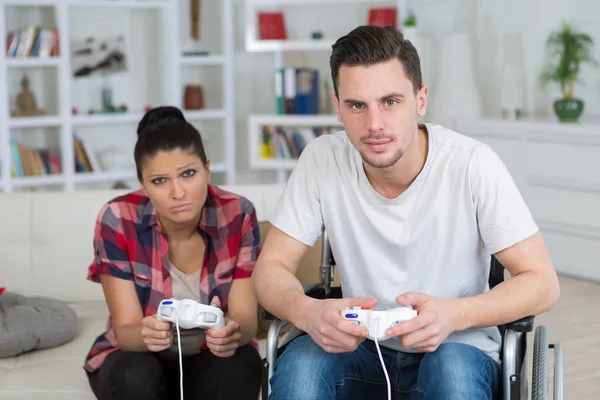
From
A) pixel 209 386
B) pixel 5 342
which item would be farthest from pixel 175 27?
pixel 209 386

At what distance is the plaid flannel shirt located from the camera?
89.0 inches

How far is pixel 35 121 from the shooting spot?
17.8 feet

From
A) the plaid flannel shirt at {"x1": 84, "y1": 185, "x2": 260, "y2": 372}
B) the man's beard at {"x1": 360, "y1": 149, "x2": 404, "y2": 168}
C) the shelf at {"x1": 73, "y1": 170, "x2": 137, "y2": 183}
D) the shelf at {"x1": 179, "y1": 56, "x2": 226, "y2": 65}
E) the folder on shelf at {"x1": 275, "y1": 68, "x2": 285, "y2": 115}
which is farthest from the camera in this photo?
the shelf at {"x1": 179, "y1": 56, "x2": 226, "y2": 65}

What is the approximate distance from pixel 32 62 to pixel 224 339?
370 cm

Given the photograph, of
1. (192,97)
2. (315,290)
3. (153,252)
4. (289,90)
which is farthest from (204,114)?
(315,290)

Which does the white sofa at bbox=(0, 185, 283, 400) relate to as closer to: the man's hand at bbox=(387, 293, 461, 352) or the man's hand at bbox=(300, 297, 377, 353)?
the man's hand at bbox=(300, 297, 377, 353)

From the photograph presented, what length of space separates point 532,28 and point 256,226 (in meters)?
3.63

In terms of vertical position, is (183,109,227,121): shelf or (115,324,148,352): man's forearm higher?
(183,109,227,121): shelf

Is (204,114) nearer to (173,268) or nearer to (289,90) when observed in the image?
(289,90)

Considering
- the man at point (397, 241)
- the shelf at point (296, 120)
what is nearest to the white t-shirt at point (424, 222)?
the man at point (397, 241)

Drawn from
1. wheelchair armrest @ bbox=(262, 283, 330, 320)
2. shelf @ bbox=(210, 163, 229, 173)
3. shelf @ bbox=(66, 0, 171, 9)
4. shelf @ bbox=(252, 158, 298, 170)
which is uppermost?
shelf @ bbox=(66, 0, 171, 9)

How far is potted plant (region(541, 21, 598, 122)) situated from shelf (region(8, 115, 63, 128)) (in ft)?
9.32

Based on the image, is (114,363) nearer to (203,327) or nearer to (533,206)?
(203,327)

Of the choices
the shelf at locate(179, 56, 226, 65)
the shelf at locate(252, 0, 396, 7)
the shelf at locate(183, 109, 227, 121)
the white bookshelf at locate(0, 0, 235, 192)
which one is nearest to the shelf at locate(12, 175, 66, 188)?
the white bookshelf at locate(0, 0, 235, 192)
